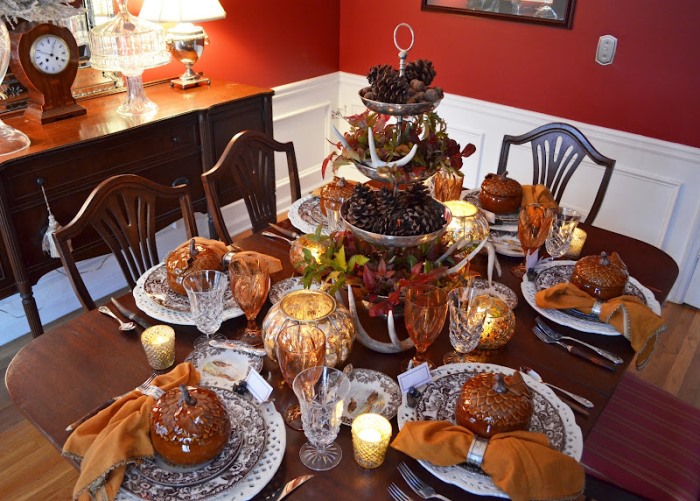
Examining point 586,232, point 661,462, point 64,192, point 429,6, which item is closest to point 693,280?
point 586,232

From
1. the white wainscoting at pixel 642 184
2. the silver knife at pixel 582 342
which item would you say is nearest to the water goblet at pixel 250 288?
the silver knife at pixel 582 342

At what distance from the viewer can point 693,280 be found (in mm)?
2846

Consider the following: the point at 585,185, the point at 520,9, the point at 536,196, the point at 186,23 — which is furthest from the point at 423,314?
the point at 520,9

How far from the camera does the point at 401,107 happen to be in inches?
48.8

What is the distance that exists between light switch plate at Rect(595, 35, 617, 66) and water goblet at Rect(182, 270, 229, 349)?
2243 millimetres

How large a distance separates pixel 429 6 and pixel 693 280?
1.92 meters

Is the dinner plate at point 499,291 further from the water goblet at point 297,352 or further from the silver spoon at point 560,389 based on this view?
the water goblet at point 297,352

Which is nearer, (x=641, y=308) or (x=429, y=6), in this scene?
(x=641, y=308)

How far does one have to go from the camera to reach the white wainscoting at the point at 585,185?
2.65 meters

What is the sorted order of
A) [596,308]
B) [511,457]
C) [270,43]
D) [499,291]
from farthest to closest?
1. [270,43]
2. [499,291]
3. [596,308]
4. [511,457]

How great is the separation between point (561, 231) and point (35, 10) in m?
1.83

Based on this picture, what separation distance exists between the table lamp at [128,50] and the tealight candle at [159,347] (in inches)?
53.6

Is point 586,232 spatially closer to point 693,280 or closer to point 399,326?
point 399,326

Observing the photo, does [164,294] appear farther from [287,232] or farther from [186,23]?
[186,23]
